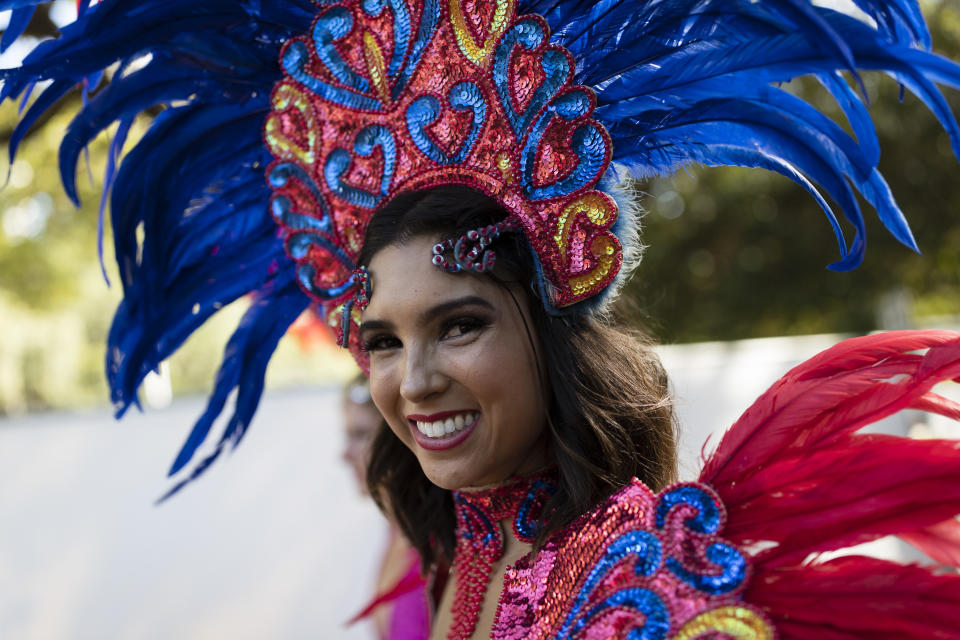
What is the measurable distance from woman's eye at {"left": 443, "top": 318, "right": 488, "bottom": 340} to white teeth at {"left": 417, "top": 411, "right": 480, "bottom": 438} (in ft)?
0.46

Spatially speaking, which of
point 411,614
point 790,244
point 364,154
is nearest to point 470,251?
point 364,154

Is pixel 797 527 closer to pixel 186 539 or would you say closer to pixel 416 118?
pixel 416 118

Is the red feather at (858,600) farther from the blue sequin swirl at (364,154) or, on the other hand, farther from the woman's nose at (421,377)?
the blue sequin swirl at (364,154)

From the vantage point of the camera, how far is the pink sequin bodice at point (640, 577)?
119cm

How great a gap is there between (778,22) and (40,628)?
4.51 m

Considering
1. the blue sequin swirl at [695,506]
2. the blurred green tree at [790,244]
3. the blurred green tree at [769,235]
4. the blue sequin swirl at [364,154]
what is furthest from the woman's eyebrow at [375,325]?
the blurred green tree at [790,244]

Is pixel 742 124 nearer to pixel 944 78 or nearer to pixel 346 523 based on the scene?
pixel 944 78

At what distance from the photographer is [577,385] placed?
4.97ft

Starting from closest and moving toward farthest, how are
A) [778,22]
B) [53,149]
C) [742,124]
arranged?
[778,22], [742,124], [53,149]

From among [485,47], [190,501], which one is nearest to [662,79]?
[485,47]

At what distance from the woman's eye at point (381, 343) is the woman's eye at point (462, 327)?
0.12m

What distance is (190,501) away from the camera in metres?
4.40

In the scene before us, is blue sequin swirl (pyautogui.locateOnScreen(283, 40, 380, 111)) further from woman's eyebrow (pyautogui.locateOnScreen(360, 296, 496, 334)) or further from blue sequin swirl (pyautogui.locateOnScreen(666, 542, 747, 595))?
blue sequin swirl (pyautogui.locateOnScreen(666, 542, 747, 595))

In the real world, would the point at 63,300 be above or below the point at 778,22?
above
